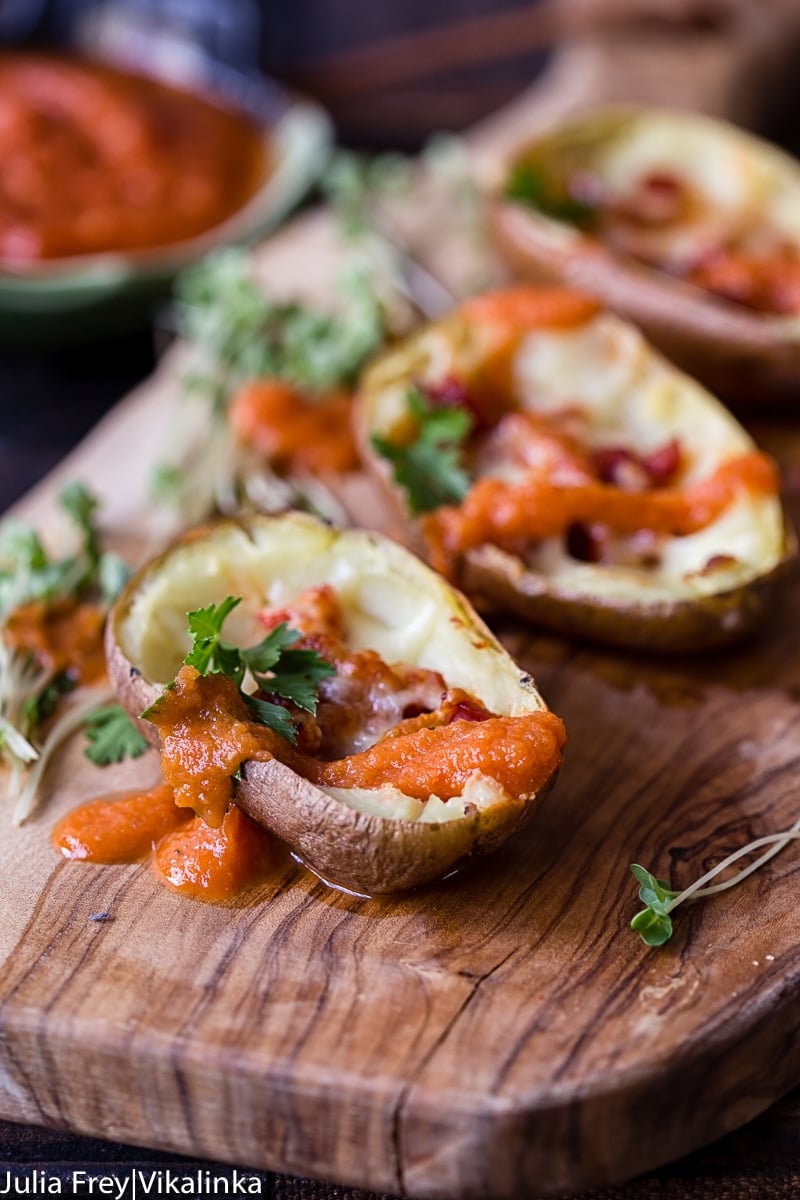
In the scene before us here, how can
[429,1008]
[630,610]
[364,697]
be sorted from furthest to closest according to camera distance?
[630,610]
[364,697]
[429,1008]

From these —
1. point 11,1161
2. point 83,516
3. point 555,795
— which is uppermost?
point 83,516

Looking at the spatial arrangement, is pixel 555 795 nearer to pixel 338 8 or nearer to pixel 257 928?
pixel 257 928

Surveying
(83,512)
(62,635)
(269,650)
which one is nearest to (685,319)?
(83,512)

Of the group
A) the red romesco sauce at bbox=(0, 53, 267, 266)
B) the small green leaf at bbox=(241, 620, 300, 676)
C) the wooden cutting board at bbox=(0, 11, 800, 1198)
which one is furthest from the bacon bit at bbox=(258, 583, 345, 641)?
the red romesco sauce at bbox=(0, 53, 267, 266)

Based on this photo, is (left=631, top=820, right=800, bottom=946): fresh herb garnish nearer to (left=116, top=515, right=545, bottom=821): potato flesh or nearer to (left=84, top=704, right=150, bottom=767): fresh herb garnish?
(left=116, top=515, right=545, bottom=821): potato flesh

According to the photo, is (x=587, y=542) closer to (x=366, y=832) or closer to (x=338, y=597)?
(x=338, y=597)

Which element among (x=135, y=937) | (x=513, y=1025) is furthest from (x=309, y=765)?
(x=513, y=1025)
